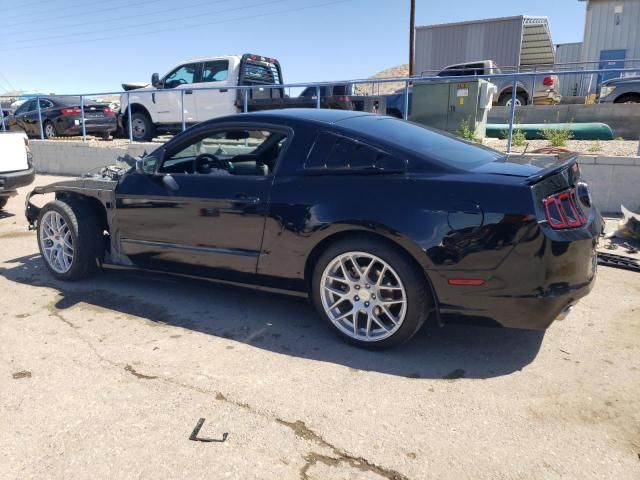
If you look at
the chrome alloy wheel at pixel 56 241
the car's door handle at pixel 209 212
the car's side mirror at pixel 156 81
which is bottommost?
the chrome alloy wheel at pixel 56 241

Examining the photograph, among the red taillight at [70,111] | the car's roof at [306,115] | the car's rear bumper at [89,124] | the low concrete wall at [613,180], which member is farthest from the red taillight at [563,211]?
the red taillight at [70,111]

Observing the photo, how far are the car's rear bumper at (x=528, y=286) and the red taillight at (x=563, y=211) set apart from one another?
3.4 inches

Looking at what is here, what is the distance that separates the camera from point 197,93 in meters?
11.8

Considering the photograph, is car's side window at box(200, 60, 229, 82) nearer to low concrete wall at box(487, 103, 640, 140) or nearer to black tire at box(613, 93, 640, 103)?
low concrete wall at box(487, 103, 640, 140)

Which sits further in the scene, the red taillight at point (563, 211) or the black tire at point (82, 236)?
the black tire at point (82, 236)

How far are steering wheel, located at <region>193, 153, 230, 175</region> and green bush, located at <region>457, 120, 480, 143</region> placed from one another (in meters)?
5.67

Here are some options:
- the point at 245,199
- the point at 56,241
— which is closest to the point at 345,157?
the point at 245,199

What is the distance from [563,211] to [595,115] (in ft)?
39.0

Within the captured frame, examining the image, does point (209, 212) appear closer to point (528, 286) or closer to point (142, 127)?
point (528, 286)

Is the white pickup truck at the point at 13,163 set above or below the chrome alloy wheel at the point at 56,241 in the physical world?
above

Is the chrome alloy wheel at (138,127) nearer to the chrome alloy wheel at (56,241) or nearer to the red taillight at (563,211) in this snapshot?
the chrome alloy wheel at (56,241)

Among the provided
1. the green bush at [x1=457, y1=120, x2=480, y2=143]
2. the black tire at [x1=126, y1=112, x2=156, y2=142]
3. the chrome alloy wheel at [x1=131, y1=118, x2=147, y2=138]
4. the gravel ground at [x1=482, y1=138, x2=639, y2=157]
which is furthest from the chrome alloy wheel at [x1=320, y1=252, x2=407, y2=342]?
the chrome alloy wheel at [x1=131, y1=118, x2=147, y2=138]

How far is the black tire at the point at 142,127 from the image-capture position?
12586 millimetres

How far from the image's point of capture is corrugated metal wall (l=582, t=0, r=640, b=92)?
21.3m
